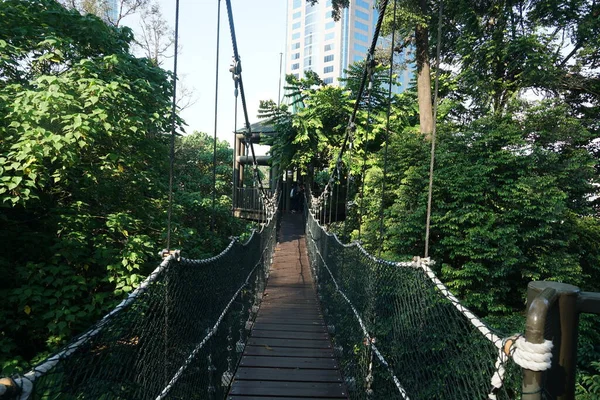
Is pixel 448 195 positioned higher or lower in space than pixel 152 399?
higher

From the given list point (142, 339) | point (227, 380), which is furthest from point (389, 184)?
point (142, 339)

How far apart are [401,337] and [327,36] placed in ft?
166

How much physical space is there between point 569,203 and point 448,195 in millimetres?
1710

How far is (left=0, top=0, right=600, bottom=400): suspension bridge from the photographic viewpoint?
1.90ft

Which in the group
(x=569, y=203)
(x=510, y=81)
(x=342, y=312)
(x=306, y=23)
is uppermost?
(x=306, y=23)

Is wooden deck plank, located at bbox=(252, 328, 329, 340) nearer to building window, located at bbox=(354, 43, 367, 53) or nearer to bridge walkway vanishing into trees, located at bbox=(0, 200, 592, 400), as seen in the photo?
bridge walkway vanishing into trees, located at bbox=(0, 200, 592, 400)

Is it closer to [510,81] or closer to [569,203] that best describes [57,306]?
[569,203]

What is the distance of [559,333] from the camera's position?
570mm

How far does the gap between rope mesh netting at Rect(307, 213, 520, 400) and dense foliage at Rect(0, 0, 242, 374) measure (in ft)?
6.25

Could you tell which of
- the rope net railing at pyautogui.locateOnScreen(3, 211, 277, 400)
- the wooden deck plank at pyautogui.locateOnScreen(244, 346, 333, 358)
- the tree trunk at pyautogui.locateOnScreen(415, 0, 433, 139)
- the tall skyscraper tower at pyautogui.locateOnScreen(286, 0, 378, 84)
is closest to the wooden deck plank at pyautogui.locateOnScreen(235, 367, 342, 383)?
the rope net railing at pyautogui.locateOnScreen(3, 211, 277, 400)

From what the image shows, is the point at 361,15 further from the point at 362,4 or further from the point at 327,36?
the point at 327,36

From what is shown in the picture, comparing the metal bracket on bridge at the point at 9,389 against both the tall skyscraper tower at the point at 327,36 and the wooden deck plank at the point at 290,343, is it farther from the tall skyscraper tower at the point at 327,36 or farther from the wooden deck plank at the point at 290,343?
the tall skyscraper tower at the point at 327,36

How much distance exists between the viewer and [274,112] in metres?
10.6

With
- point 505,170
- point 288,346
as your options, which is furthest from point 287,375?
point 505,170
